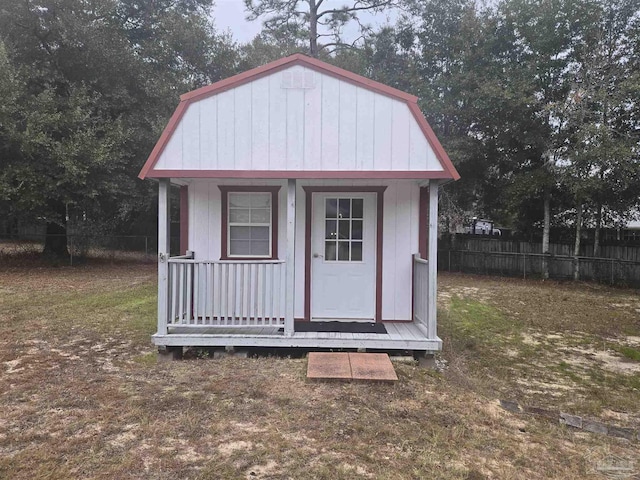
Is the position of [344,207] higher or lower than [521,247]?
higher

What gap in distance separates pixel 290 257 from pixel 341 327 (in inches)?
50.9

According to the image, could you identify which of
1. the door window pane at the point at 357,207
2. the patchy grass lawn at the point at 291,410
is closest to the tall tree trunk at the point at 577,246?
the patchy grass lawn at the point at 291,410

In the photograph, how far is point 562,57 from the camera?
1176 centimetres

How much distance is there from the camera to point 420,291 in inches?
205

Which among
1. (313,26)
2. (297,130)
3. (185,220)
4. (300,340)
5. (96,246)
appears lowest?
(300,340)

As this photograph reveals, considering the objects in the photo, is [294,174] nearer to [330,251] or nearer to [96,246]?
[330,251]

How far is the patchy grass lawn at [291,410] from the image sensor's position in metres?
2.67

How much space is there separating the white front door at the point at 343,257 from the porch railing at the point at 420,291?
54 centimetres

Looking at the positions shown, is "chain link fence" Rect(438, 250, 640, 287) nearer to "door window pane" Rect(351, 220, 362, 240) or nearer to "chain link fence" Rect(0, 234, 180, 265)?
"door window pane" Rect(351, 220, 362, 240)

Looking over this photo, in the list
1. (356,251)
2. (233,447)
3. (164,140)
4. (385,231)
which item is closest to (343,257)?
(356,251)

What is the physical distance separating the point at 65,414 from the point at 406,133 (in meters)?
4.13

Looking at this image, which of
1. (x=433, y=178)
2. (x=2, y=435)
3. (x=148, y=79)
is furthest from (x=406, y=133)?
(x=148, y=79)

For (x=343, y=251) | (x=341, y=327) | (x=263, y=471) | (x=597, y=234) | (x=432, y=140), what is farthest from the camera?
(x=597, y=234)

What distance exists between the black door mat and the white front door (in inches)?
5.3
